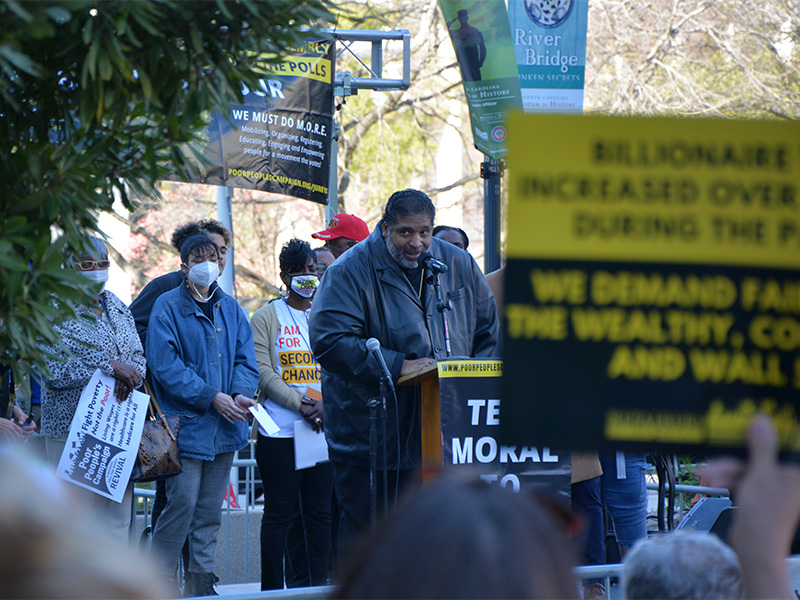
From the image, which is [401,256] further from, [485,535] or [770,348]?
[485,535]

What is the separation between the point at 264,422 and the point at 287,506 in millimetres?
580

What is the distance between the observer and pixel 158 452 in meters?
5.84

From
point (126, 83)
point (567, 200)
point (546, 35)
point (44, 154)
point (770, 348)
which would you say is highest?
point (546, 35)

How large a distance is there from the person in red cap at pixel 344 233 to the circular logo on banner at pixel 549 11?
2.06 metres

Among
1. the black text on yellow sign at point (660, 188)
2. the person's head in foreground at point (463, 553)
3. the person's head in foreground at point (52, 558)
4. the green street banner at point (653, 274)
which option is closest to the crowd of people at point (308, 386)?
the green street banner at point (653, 274)

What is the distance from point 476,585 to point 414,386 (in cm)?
407

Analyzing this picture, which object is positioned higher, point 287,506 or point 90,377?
point 90,377

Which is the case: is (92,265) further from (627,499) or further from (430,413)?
(627,499)

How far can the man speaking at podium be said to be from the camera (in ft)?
17.0

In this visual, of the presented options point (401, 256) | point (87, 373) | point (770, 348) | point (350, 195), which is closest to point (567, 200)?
point (770, 348)

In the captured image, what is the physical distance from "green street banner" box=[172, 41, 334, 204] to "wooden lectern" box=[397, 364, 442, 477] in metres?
4.48

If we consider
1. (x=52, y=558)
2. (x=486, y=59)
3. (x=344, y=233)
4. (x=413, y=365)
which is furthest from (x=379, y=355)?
(x=52, y=558)

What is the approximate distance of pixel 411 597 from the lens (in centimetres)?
121

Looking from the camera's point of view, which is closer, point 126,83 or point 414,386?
point 126,83
